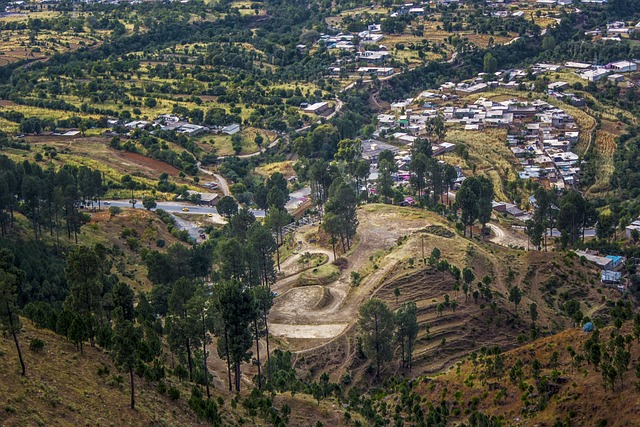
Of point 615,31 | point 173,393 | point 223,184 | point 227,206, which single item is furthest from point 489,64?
point 173,393

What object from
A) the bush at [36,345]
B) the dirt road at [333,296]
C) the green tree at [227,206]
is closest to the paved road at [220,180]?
the green tree at [227,206]

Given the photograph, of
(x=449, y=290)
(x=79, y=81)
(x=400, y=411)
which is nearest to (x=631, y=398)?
(x=400, y=411)

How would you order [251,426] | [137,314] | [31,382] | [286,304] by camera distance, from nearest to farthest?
1. [31,382]
2. [251,426]
3. [137,314]
4. [286,304]

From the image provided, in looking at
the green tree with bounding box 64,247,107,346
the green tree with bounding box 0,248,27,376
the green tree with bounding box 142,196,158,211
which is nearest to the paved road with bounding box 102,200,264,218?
the green tree with bounding box 142,196,158,211

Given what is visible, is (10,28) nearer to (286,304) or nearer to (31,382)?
(286,304)

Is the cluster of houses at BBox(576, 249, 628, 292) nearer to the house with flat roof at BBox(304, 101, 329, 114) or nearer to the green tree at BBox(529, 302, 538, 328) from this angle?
the green tree at BBox(529, 302, 538, 328)

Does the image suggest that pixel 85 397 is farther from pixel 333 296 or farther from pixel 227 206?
pixel 227 206

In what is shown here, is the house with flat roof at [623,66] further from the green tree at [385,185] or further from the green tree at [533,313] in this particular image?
the green tree at [533,313]
